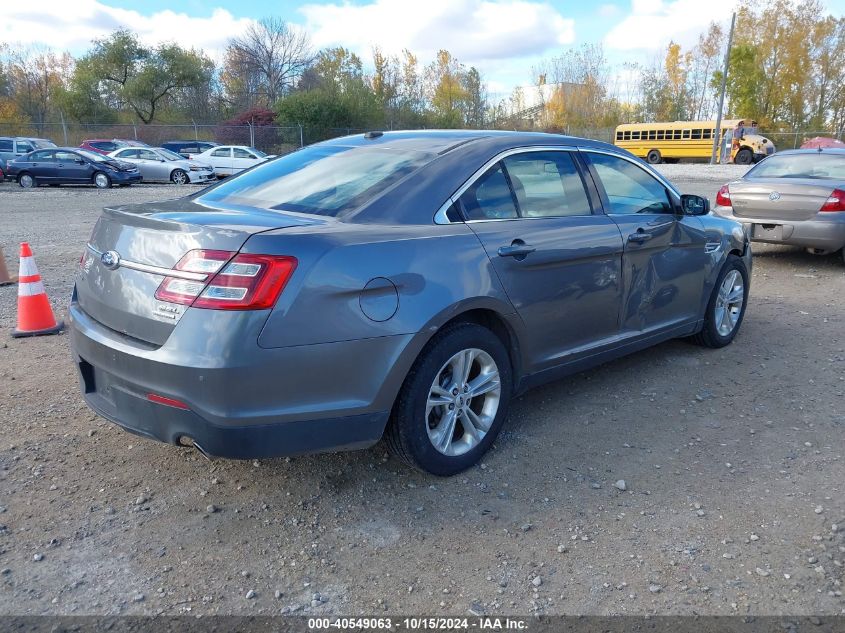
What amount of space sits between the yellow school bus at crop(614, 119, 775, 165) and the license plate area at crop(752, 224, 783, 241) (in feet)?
109

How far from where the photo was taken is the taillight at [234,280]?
2.71 metres

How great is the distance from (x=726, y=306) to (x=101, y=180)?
22.0m

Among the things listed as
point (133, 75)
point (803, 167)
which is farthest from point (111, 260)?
point (133, 75)

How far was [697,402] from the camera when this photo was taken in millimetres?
4492

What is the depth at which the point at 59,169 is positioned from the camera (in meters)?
22.7

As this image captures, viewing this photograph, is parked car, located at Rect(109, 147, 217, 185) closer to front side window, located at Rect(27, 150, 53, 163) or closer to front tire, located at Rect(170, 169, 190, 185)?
front tire, located at Rect(170, 169, 190, 185)

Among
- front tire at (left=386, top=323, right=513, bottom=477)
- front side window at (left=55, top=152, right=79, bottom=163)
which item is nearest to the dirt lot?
front tire at (left=386, top=323, right=513, bottom=477)

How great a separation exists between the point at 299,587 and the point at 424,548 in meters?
0.55

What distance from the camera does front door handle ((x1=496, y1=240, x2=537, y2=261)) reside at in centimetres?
353

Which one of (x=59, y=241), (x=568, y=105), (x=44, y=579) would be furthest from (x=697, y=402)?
(x=568, y=105)

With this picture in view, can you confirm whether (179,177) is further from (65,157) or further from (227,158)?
(65,157)

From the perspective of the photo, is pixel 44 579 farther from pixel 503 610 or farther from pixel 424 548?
pixel 503 610

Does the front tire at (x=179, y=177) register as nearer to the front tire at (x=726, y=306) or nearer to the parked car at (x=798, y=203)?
the parked car at (x=798, y=203)

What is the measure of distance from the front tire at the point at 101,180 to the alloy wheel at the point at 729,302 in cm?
2194
